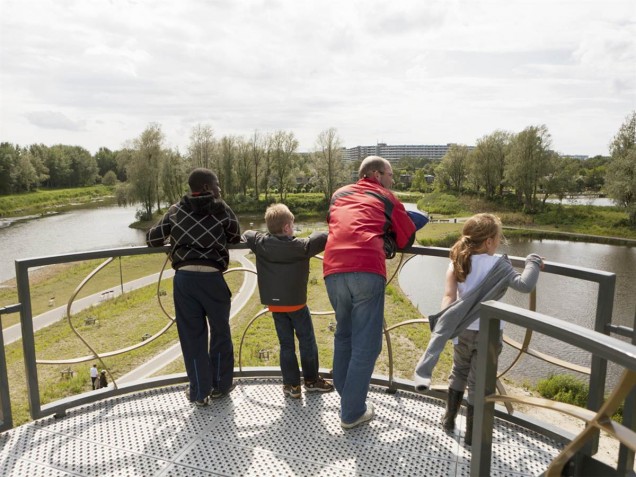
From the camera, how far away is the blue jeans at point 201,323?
3.18m

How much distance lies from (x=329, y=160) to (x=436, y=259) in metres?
26.0

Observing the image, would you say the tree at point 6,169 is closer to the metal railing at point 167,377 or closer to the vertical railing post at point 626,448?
the metal railing at point 167,377

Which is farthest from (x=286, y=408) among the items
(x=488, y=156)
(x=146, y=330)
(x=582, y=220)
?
(x=488, y=156)

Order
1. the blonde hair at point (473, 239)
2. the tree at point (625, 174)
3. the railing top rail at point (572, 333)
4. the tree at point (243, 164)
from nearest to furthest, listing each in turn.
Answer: the railing top rail at point (572, 333)
the blonde hair at point (473, 239)
the tree at point (625, 174)
the tree at point (243, 164)

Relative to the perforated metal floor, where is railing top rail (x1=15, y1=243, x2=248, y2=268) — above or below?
above

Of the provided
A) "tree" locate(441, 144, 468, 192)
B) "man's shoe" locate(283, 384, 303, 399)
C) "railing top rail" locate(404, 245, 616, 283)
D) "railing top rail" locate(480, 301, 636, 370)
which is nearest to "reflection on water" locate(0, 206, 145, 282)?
"man's shoe" locate(283, 384, 303, 399)

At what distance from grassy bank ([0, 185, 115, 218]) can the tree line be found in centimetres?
336

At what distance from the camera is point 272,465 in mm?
2725

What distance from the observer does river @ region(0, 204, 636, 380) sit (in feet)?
69.9

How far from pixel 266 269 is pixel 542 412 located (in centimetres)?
1259

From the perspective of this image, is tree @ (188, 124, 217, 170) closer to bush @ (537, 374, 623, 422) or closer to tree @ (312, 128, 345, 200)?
tree @ (312, 128, 345, 200)

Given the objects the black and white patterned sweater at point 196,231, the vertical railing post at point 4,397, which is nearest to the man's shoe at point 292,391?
the black and white patterned sweater at point 196,231

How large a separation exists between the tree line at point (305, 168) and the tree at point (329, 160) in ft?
0.41

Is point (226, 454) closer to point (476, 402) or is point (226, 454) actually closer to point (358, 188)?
point (476, 402)
